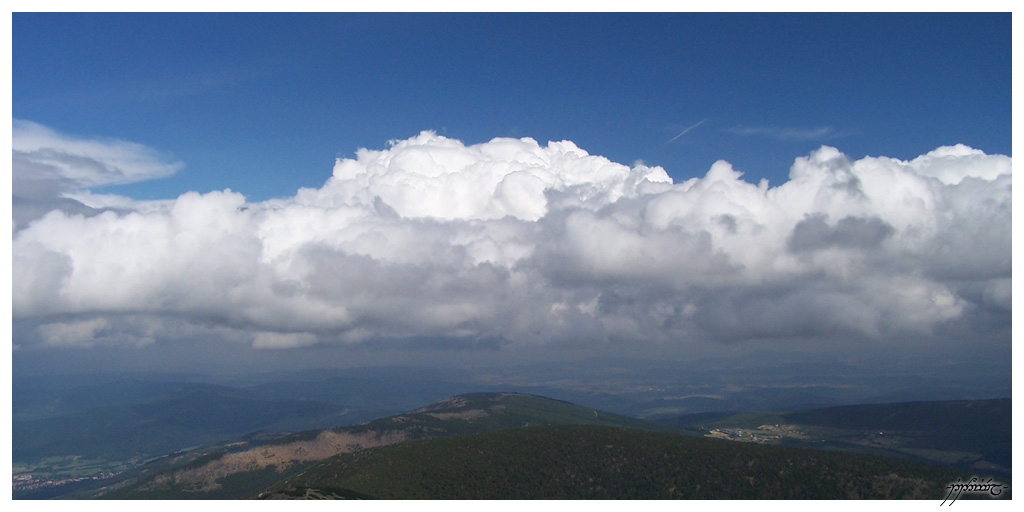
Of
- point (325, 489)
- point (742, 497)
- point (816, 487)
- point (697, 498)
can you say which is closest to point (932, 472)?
point (816, 487)

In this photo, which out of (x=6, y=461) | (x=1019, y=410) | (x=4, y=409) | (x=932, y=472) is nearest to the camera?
(x=4, y=409)

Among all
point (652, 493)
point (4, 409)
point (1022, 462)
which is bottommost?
point (652, 493)

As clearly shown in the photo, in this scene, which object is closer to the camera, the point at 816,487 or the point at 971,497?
the point at 971,497

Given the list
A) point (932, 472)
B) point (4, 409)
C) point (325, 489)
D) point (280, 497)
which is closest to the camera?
point (4, 409)

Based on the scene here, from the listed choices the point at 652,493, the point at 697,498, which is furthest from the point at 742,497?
the point at 652,493

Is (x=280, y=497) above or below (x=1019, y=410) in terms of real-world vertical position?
below

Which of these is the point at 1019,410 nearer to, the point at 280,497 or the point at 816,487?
the point at 816,487

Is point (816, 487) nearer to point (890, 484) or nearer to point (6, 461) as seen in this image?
point (890, 484)

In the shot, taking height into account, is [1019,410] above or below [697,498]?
above

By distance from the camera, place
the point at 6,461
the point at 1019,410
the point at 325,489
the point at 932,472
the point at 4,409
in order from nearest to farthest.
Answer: the point at 4,409, the point at 6,461, the point at 1019,410, the point at 325,489, the point at 932,472
